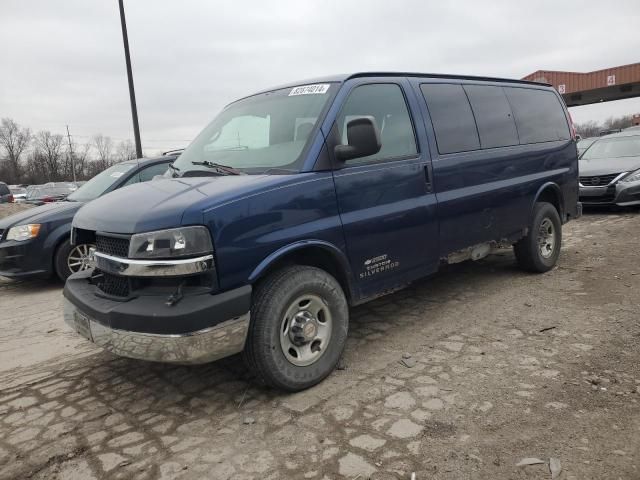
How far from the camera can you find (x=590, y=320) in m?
4.10

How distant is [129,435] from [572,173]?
5700 millimetres

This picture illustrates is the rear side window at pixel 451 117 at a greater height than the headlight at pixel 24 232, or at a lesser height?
greater

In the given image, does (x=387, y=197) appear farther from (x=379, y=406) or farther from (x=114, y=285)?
(x=114, y=285)

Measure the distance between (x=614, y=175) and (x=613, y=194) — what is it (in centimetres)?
39

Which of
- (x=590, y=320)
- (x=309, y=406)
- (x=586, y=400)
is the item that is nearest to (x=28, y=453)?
(x=309, y=406)

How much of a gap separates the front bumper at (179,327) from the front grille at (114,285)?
0.13 metres

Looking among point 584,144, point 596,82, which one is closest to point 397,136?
point 584,144

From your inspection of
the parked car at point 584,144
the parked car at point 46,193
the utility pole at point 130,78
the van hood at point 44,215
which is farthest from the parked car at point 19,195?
the parked car at point 584,144

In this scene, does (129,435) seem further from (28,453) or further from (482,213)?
(482,213)

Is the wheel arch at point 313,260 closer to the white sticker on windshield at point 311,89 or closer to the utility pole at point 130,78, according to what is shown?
the white sticker on windshield at point 311,89

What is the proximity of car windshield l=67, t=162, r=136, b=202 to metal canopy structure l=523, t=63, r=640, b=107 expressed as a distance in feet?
105

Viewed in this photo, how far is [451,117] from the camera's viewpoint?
14.3 feet

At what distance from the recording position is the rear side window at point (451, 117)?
4184 mm

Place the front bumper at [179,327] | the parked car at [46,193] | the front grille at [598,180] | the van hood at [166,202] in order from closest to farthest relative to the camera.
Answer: the front bumper at [179,327] → the van hood at [166,202] → the front grille at [598,180] → the parked car at [46,193]
